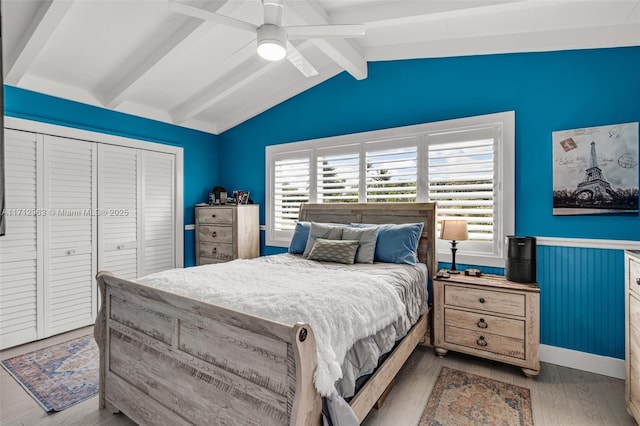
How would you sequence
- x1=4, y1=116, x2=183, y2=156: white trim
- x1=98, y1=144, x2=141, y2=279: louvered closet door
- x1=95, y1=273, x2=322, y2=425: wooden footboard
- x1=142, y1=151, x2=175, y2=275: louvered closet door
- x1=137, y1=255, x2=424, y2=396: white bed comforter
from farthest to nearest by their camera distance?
x1=142, y1=151, x2=175, y2=275: louvered closet door → x1=98, y1=144, x2=141, y2=279: louvered closet door → x1=4, y1=116, x2=183, y2=156: white trim → x1=137, y1=255, x2=424, y2=396: white bed comforter → x1=95, y1=273, x2=322, y2=425: wooden footboard

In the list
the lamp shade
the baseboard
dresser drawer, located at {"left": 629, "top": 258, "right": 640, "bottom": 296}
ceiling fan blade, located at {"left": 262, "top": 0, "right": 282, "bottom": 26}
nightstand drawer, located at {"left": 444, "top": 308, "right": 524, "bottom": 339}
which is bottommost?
the baseboard

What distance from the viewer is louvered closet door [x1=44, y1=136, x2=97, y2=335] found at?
3.39 metres

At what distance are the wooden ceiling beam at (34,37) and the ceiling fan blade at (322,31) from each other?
1.57 meters

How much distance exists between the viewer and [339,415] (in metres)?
1.39

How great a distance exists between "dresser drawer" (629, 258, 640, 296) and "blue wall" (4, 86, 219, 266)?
4626mm

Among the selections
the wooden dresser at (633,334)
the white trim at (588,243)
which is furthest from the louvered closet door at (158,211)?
the wooden dresser at (633,334)

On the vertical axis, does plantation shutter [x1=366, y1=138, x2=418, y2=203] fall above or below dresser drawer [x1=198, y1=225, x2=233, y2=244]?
above

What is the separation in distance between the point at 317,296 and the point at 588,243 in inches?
90.3

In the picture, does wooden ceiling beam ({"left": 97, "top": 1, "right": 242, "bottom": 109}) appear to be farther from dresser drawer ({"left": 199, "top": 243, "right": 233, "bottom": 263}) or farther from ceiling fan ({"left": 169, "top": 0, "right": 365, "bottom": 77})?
dresser drawer ({"left": 199, "top": 243, "right": 233, "bottom": 263})

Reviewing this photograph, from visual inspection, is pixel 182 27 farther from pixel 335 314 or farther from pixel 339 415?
pixel 339 415

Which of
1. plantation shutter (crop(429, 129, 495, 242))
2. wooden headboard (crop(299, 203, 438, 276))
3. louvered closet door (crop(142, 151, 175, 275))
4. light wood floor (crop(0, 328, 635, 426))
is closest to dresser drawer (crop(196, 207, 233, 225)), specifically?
louvered closet door (crop(142, 151, 175, 275))

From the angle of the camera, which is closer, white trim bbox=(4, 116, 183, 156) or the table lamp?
the table lamp

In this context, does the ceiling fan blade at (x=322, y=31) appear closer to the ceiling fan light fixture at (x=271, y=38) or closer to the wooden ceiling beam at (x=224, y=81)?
the ceiling fan light fixture at (x=271, y=38)

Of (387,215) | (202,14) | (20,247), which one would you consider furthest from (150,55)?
(387,215)
